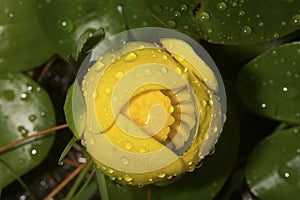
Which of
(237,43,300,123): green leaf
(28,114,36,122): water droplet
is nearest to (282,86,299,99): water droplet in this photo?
(237,43,300,123): green leaf

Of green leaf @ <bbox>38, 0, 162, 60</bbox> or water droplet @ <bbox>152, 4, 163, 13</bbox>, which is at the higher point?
water droplet @ <bbox>152, 4, 163, 13</bbox>

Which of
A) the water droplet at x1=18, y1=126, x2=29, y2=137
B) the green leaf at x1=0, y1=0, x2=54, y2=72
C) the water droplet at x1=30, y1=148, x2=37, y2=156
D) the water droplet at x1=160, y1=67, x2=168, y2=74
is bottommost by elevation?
the water droplet at x1=30, y1=148, x2=37, y2=156

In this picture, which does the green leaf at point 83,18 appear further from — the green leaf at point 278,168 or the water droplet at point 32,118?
the green leaf at point 278,168

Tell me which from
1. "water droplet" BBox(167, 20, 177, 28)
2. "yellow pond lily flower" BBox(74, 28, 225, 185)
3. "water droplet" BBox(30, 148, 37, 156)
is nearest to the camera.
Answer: "yellow pond lily flower" BBox(74, 28, 225, 185)

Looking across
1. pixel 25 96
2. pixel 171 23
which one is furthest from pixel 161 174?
pixel 25 96

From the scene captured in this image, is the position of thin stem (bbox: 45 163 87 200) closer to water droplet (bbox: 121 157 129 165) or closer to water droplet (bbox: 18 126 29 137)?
water droplet (bbox: 18 126 29 137)

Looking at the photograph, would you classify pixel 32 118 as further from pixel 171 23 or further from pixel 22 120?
pixel 171 23

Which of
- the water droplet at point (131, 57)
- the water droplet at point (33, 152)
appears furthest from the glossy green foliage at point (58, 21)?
the water droplet at point (131, 57)
